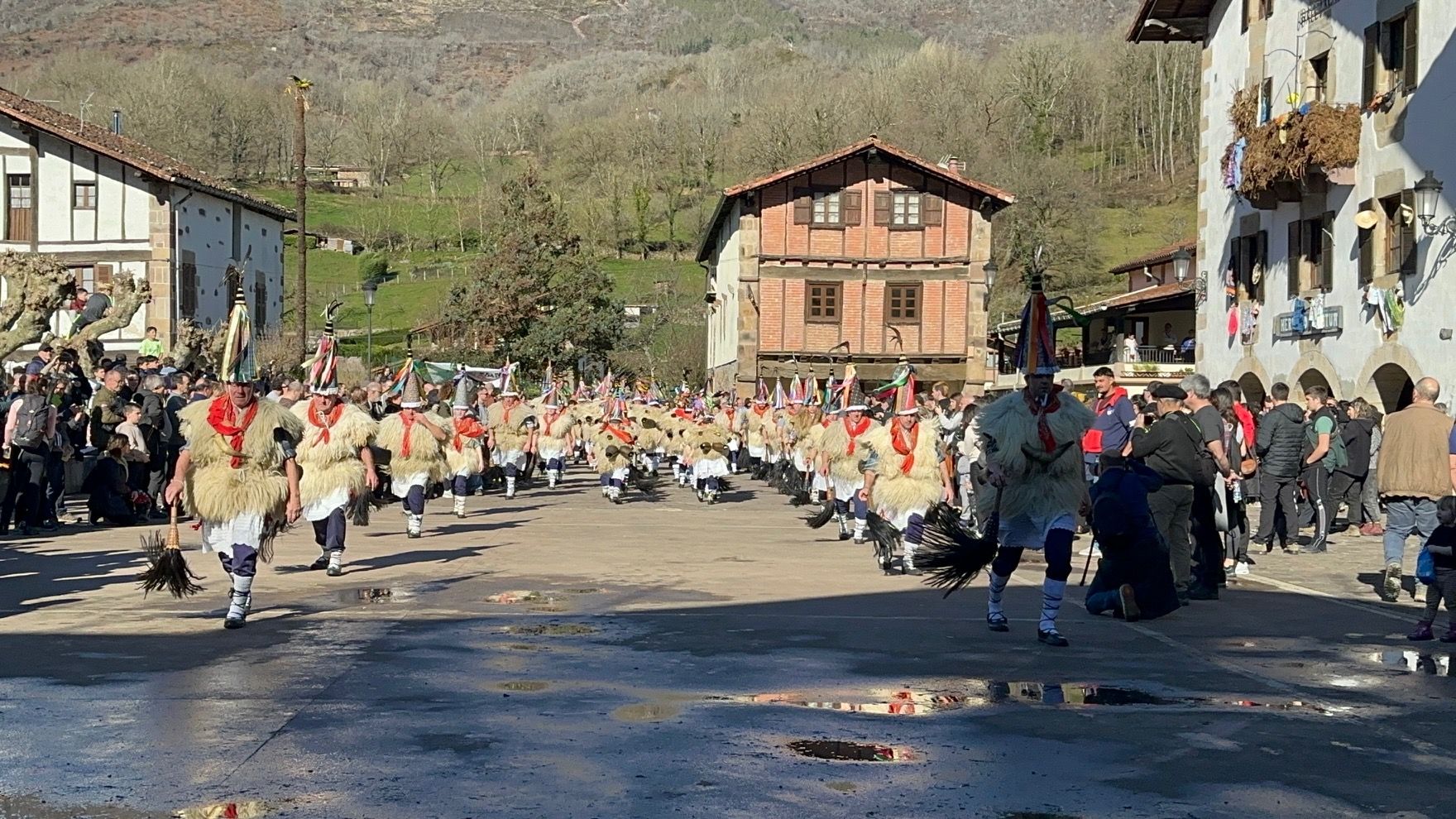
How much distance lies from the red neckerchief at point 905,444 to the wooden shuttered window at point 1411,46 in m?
14.8

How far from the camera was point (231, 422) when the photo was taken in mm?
12703

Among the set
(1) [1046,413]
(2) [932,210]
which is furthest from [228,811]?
(2) [932,210]

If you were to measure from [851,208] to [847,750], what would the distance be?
164ft

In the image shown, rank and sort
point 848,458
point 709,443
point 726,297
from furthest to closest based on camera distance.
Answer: point 726,297 < point 709,443 < point 848,458

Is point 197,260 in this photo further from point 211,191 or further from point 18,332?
point 18,332

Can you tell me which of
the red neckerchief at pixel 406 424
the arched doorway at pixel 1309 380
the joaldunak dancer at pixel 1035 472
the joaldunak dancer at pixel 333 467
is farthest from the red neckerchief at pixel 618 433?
the joaldunak dancer at pixel 1035 472

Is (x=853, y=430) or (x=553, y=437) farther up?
(x=853, y=430)

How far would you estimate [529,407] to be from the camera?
31031 mm

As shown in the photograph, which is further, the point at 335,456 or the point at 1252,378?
the point at 1252,378

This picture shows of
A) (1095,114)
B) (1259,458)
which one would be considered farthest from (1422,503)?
(1095,114)

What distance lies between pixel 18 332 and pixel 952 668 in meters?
25.2

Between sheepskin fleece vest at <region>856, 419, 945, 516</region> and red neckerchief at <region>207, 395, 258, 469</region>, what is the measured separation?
6.25 meters

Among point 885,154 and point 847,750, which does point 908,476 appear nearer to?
point 847,750

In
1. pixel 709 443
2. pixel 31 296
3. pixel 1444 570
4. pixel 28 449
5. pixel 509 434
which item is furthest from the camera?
pixel 31 296
